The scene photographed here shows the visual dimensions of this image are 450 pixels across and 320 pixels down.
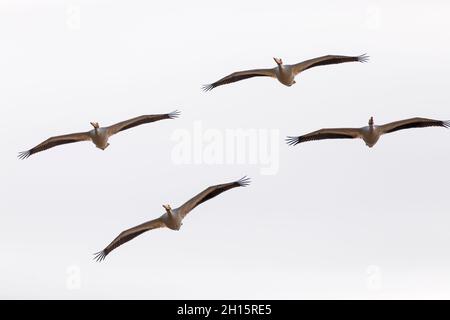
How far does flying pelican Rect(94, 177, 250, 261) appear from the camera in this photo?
4009cm

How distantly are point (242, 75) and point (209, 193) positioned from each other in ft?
16.2

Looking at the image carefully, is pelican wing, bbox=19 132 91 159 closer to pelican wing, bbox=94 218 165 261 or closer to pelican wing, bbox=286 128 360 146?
pelican wing, bbox=94 218 165 261

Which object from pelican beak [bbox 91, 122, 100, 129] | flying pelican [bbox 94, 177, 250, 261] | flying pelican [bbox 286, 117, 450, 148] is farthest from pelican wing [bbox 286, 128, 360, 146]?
pelican beak [bbox 91, 122, 100, 129]

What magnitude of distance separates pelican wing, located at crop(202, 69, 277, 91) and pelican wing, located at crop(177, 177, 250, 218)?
4.44m

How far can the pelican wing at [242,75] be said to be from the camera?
141 ft

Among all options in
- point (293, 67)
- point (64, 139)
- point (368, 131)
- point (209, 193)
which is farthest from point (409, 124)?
point (64, 139)

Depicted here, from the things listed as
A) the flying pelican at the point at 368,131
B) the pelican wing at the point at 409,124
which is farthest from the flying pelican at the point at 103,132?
the pelican wing at the point at 409,124

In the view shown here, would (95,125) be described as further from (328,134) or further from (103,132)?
(328,134)
